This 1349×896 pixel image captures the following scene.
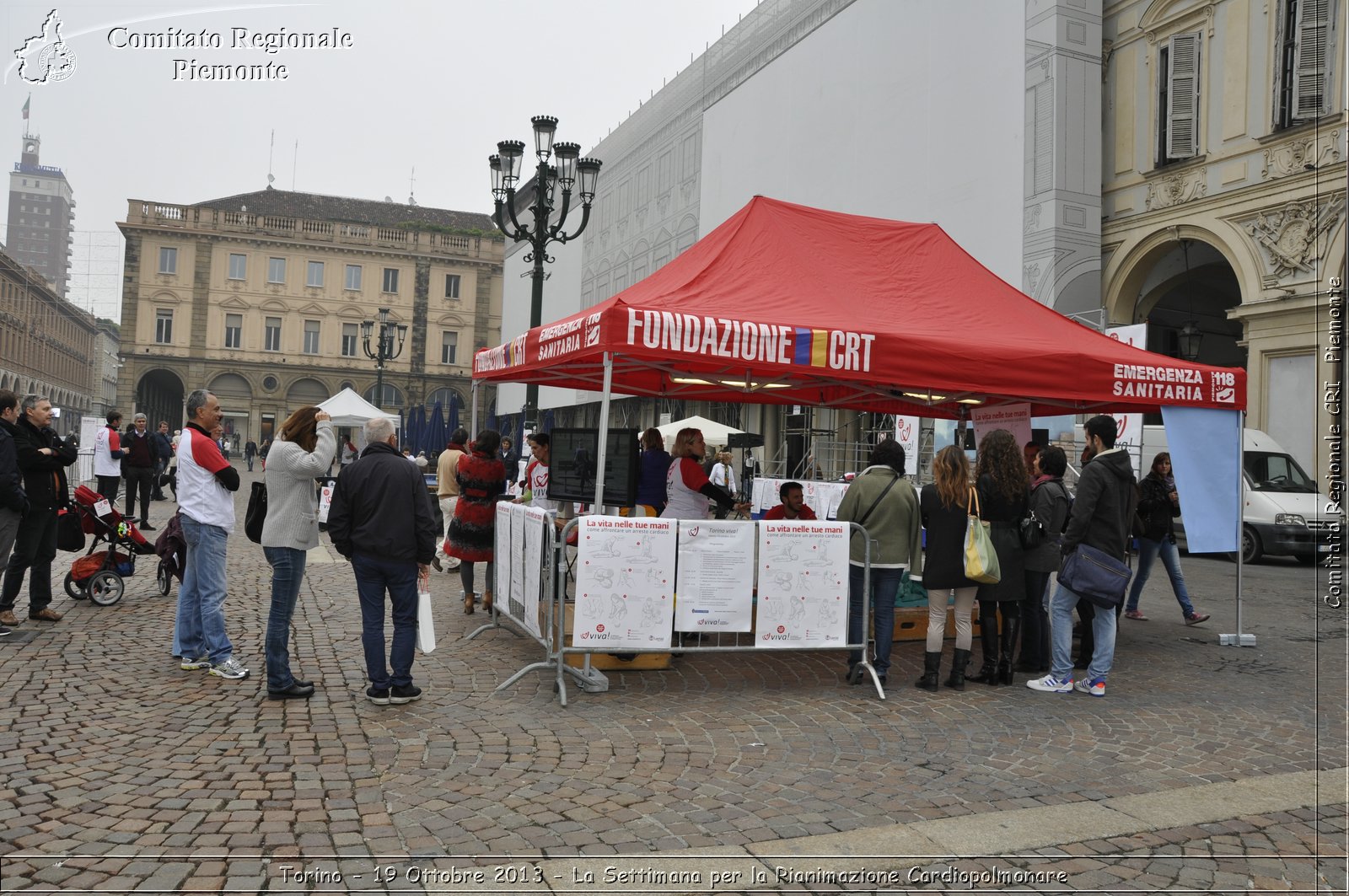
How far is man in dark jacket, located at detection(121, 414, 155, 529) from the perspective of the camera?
15.2 m

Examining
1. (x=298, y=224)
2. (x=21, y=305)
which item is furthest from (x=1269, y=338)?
(x=21, y=305)

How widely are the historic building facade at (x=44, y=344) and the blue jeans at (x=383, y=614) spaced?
210ft

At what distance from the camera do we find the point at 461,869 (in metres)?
3.51

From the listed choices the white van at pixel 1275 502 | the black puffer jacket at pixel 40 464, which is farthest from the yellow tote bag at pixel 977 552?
the white van at pixel 1275 502

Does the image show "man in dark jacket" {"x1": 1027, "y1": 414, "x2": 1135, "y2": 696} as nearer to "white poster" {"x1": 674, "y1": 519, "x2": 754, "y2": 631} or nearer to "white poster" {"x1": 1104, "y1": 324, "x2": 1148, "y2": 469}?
"white poster" {"x1": 674, "y1": 519, "x2": 754, "y2": 631}

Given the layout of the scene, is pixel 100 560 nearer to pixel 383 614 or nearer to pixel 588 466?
pixel 588 466

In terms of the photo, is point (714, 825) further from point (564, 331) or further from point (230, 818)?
point (564, 331)

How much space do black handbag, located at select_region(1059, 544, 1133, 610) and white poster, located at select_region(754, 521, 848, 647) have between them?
5.25 ft

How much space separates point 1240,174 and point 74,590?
19.3m

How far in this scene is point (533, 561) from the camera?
6.62 meters

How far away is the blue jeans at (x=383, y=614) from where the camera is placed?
5.70 m

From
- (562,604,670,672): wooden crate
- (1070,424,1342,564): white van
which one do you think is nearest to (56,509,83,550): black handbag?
(562,604,670,672): wooden crate

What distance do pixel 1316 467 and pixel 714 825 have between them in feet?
51.4

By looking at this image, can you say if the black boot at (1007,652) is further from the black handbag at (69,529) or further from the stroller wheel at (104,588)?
the black handbag at (69,529)
